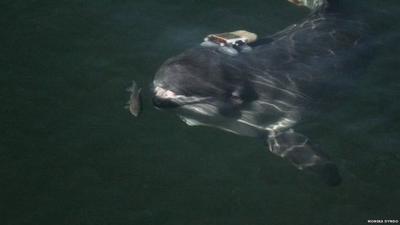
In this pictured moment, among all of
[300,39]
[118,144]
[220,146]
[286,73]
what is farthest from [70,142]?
[300,39]

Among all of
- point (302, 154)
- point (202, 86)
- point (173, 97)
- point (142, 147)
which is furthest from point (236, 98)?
point (142, 147)

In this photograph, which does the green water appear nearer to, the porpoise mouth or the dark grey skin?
the dark grey skin

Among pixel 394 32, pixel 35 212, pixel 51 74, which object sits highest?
pixel 394 32

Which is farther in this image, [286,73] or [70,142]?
[286,73]

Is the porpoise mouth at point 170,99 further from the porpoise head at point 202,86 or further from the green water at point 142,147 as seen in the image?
the green water at point 142,147

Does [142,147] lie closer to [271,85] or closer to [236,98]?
[236,98]

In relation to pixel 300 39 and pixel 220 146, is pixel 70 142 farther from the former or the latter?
pixel 300 39
